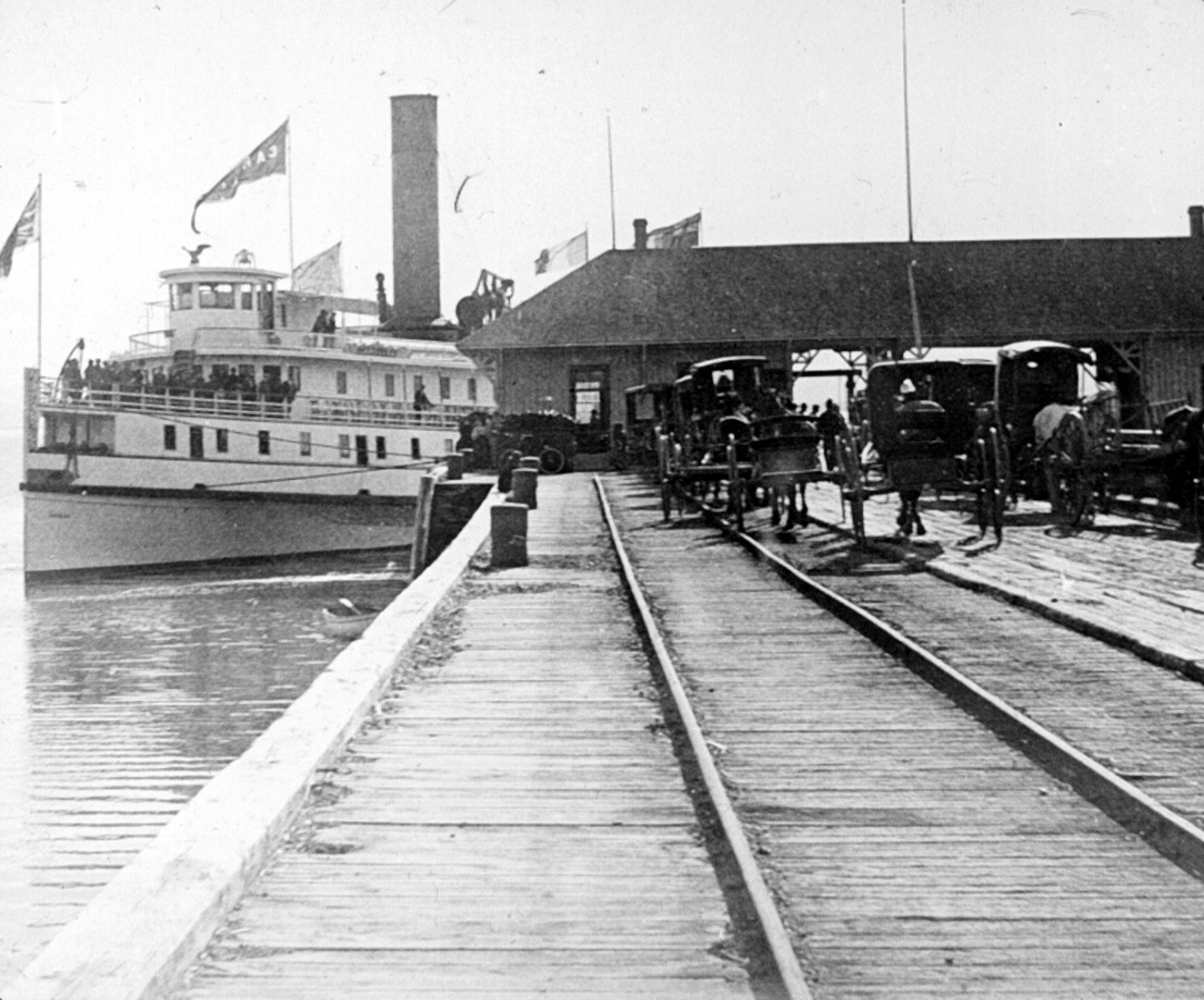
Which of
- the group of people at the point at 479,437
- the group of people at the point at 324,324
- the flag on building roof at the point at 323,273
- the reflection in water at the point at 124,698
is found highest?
the flag on building roof at the point at 323,273

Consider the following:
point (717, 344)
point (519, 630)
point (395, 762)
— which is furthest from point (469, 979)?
point (717, 344)

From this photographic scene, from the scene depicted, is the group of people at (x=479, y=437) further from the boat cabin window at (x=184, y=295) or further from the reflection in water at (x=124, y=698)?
the boat cabin window at (x=184, y=295)

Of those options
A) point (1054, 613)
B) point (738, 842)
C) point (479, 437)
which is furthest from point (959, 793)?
point (479, 437)

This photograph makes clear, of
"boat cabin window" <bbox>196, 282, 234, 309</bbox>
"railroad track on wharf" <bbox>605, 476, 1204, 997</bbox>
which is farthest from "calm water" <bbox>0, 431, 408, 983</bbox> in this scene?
"boat cabin window" <bbox>196, 282, 234, 309</bbox>

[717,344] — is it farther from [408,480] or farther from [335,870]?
[335,870]

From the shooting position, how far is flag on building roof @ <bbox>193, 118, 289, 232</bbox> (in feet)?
123

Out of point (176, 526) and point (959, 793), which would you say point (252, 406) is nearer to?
point (176, 526)

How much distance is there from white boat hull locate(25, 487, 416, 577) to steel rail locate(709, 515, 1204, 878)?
27.1 m

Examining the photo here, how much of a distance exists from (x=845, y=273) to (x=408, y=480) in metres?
13.1

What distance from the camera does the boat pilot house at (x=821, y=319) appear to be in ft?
116

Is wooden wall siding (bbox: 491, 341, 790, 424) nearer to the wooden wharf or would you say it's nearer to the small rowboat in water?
the small rowboat in water

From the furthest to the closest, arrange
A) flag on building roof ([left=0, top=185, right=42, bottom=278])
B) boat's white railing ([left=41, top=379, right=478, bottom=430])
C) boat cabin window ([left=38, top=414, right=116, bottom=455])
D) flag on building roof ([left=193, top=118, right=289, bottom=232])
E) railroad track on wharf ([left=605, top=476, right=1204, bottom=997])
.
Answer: flag on building roof ([left=193, top=118, right=289, bottom=232]) → boat's white railing ([left=41, top=379, right=478, bottom=430]) → boat cabin window ([left=38, top=414, right=116, bottom=455]) → flag on building roof ([left=0, top=185, right=42, bottom=278]) → railroad track on wharf ([left=605, top=476, right=1204, bottom=997])

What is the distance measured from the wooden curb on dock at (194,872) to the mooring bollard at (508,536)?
7180mm

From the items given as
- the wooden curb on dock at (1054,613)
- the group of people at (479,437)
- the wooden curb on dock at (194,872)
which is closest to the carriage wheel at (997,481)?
the wooden curb on dock at (1054,613)
